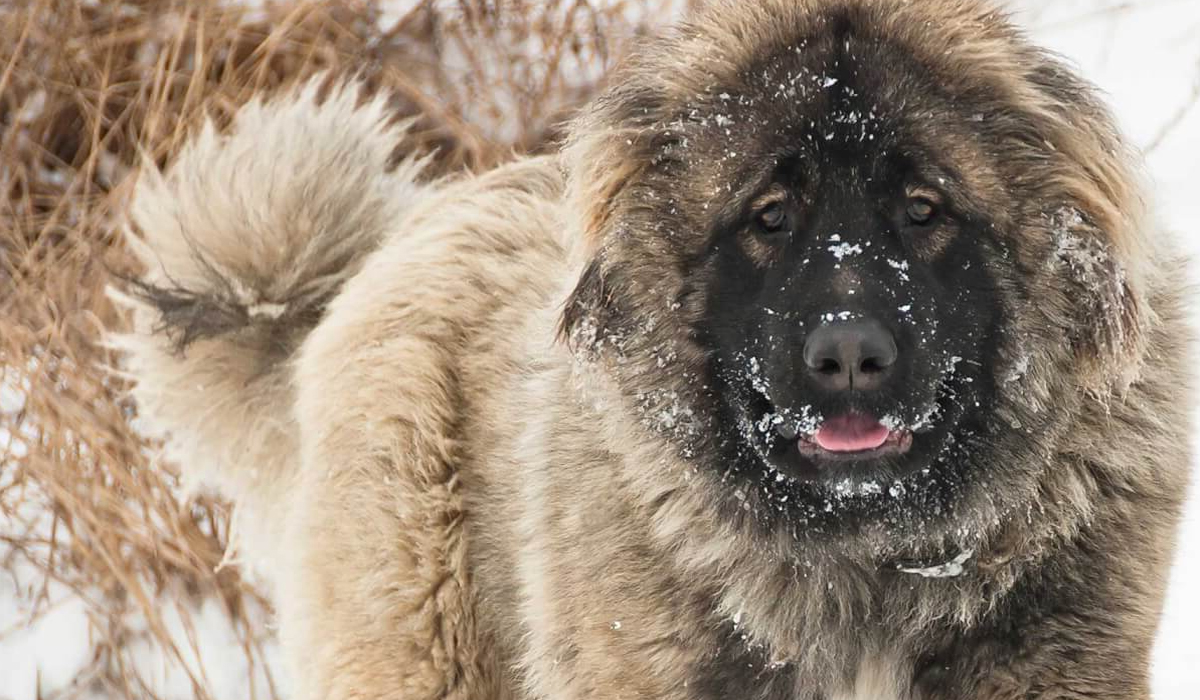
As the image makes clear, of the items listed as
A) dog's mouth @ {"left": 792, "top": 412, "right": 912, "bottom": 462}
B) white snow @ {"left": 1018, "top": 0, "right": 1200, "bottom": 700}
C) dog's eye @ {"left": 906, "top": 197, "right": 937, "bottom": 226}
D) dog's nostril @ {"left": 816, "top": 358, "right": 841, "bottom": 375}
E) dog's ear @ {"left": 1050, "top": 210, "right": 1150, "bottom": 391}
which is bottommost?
white snow @ {"left": 1018, "top": 0, "right": 1200, "bottom": 700}

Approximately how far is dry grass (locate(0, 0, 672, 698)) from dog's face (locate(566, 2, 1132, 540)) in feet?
8.75

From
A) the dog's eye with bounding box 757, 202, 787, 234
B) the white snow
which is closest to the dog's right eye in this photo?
the dog's eye with bounding box 757, 202, 787, 234

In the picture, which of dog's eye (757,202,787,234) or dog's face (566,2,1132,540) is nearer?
dog's face (566,2,1132,540)

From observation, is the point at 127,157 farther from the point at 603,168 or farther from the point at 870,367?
the point at 870,367

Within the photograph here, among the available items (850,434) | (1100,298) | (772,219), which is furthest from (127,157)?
(1100,298)

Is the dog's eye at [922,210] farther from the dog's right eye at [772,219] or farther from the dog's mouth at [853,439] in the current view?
the dog's mouth at [853,439]

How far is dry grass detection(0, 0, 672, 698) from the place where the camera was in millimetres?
5195

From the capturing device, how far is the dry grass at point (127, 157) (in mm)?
5195

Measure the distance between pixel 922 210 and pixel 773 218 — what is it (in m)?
0.28

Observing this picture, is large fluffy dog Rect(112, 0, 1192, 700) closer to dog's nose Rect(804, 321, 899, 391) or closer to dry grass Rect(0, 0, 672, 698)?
dog's nose Rect(804, 321, 899, 391)

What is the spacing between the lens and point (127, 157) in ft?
19.3

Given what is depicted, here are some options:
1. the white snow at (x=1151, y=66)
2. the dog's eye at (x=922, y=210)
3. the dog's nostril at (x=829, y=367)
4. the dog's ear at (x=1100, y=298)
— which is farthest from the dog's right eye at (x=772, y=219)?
the white snow at (x=1151, y=66)

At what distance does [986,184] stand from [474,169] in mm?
3188

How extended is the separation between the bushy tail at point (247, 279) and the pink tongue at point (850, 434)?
1848mm
